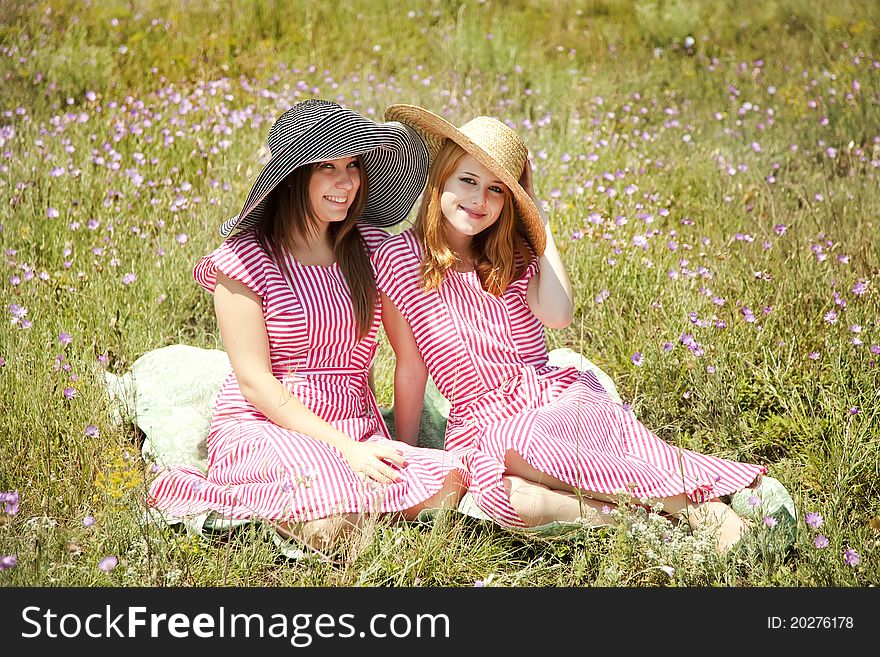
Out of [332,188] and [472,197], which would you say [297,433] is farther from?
[472,197]

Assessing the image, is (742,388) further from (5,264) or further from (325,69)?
(325,69)

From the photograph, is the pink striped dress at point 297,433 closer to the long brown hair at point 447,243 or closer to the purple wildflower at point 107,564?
the long brown hair at point 447,243

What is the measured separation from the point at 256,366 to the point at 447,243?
2.44ft

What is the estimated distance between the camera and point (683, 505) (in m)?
2.92

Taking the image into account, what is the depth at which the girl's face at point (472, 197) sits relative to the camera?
313cm

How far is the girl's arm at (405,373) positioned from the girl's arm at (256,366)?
355mm

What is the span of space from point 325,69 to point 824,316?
4212 mm

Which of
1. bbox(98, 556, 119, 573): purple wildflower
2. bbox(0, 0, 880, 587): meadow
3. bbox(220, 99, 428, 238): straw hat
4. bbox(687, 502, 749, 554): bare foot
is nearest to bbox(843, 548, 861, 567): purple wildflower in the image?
bbox(0, 0, 880, 587): meadow

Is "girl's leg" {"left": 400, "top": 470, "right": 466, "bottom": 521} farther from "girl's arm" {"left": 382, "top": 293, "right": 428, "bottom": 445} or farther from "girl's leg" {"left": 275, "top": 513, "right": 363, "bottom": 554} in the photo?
"girl's arm" {"left": 382, "top": 293, "right": 428, "bottom": 445}

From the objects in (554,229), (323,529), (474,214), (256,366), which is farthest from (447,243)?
(554,229)

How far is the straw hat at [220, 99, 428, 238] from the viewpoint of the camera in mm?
3006

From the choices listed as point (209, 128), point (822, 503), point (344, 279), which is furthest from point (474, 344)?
point (209, 128)

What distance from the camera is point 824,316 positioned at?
3.84 meters

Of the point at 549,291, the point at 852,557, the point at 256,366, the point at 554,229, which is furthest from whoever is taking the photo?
the point at 554,229
